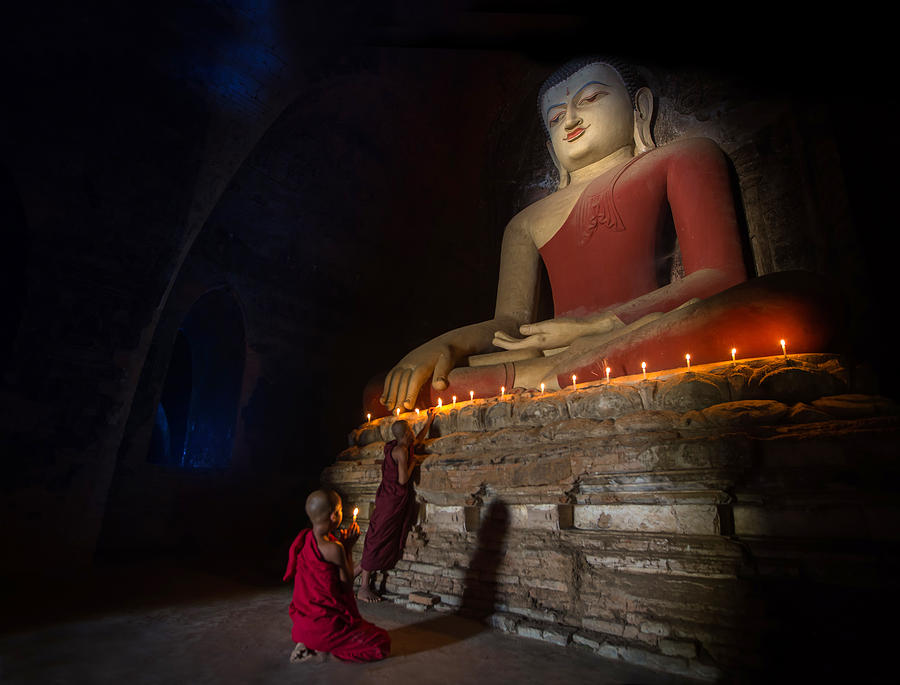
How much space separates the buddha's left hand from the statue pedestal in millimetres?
1025

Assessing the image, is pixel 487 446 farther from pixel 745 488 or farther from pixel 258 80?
pixel 258 80

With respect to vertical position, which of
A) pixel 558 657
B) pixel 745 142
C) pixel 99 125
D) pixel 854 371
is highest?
pixel 745 142

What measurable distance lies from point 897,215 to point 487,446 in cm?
399

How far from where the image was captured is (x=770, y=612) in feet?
6.39

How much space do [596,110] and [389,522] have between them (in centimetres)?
452

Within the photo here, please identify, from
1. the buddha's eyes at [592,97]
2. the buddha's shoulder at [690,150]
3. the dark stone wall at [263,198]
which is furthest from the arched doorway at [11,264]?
the buddha's shoulder at [690,150]

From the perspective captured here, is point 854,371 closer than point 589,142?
Yes

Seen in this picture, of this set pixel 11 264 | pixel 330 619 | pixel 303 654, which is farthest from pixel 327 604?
pixel 11 264

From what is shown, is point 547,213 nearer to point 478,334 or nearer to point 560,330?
point 478,334

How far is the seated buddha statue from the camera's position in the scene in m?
2.89

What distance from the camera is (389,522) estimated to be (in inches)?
128

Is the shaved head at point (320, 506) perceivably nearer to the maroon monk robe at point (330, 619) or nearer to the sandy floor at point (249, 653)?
the maroon monk robe at point (330, 619)

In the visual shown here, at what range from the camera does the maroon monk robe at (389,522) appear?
322cm

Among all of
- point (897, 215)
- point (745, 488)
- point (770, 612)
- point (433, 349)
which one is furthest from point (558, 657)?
point (897, 215)
